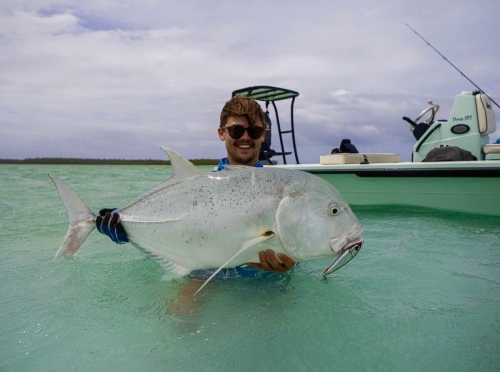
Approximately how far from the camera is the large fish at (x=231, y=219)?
2.27m

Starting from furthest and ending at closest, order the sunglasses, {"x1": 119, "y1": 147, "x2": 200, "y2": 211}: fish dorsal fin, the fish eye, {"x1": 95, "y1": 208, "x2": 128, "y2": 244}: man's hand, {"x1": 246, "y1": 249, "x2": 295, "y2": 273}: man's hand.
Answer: the sunglasses, {"x1": 95, "y1": 208, "x2": 128, "y2": 244}: man's hand, {"x1": 119, "y1": 147, "x2": 200, "y2": 211}: fish dorsal fin, {"x1": 246, "y1": 249, "x2": 295, "y2": 273}: man's hand, the fish eye

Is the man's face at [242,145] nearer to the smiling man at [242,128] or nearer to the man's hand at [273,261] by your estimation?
the smiling man at [242,128]

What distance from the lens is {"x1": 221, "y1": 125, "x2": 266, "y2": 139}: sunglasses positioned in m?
3.36

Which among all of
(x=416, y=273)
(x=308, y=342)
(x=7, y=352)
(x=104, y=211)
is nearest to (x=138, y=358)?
(x=7, y=352)

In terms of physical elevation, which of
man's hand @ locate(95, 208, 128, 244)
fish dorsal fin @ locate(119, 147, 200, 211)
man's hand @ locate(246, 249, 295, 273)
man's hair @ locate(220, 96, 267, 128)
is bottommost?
man's hand @ locate(246, 249, 295, 273)

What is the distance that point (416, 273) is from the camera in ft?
11.4

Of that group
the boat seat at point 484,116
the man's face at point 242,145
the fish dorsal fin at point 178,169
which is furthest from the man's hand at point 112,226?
the boat seat at point 484,116

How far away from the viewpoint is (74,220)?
2781mm

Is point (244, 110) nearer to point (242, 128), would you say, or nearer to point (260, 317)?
point (242, 128)

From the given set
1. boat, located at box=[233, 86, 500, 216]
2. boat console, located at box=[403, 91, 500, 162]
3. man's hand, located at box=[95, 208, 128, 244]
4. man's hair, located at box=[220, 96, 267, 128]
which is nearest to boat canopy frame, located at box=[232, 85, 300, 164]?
boat, located at box=[233, 86, 500, 216]

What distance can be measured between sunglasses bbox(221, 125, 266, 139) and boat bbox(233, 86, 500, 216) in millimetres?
4259

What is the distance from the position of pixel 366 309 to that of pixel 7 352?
2.14 m

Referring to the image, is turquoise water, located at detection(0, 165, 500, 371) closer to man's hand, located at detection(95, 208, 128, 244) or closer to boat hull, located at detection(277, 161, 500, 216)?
man's hand, located at detection(95, 208, 128, 244)

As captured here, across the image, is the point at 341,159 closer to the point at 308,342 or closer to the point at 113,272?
the point at 113,272
